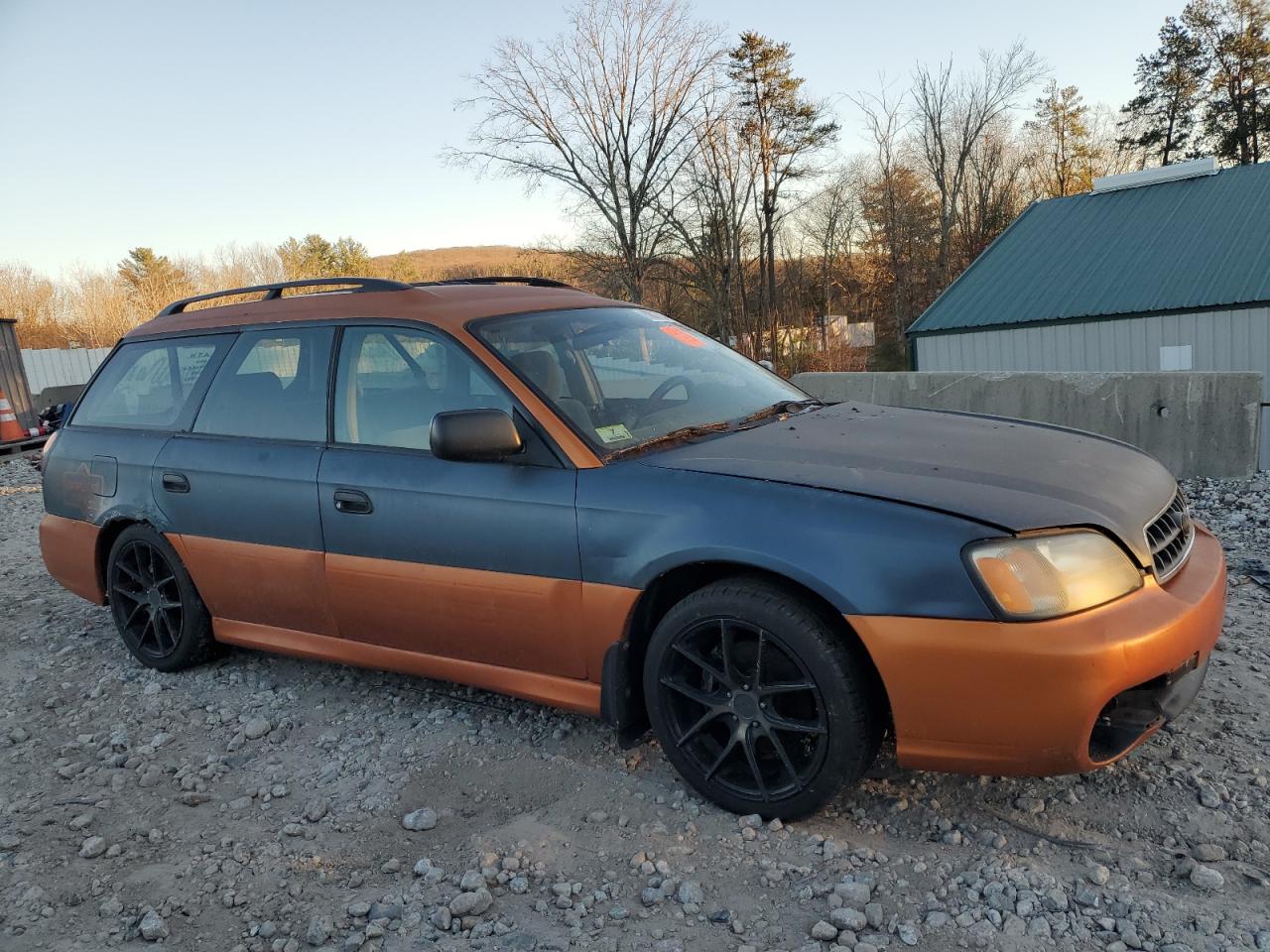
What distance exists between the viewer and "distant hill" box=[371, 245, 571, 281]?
32.5 m

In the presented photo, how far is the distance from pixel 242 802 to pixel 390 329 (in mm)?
1847

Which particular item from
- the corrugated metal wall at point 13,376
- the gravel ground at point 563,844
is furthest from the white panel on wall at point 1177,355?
the corrugated metal wall at point 13,376

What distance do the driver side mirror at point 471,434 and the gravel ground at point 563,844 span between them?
1.19m

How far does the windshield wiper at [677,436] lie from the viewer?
9.97 ft

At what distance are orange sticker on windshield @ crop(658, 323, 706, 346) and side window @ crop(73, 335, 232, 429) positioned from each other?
204cm

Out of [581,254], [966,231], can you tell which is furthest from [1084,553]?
[966,231]

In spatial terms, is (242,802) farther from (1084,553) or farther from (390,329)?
(1084,553)

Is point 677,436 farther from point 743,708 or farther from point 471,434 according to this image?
point 743,708

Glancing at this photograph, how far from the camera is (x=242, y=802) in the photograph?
3.19m

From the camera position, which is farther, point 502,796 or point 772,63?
point 772,63

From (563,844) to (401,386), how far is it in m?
1.82

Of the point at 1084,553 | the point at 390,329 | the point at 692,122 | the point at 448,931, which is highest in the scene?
the point at 692,122

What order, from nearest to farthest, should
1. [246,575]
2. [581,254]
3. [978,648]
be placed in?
[978,648] → [246,575] → [581,254]

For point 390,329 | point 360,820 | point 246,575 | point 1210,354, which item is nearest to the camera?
point 360,820
